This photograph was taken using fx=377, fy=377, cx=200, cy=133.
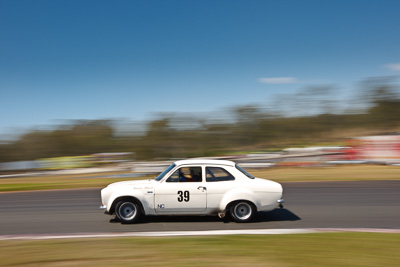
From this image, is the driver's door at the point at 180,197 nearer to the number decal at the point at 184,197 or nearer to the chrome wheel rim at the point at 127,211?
the number decal at the point at 184,197

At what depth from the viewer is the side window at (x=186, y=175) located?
29.1ft

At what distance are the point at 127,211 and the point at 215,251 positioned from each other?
3458mm

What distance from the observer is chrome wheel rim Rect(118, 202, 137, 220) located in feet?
29.2

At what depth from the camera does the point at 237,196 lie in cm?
869

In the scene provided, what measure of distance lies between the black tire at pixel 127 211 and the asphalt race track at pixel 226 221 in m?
0.18

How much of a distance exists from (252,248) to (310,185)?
11428 mm

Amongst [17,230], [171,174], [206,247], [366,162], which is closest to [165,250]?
[206,247]

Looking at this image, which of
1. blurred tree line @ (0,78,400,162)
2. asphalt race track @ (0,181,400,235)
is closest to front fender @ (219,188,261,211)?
asphalt race track @ (0,181,400,235)

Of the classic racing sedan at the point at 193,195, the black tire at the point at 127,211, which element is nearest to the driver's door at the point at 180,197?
the classic racing sedan at the point at 193,195

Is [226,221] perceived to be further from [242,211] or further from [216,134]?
[216,134]

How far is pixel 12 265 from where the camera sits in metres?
5.58

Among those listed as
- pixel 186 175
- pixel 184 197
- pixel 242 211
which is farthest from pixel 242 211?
pixel 186 175

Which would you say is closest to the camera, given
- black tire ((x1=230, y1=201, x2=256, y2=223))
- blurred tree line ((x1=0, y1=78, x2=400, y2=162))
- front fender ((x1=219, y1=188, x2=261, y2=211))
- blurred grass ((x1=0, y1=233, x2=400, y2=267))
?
blurred grass ((x1=0, y1=233, x2=400, y2=267))

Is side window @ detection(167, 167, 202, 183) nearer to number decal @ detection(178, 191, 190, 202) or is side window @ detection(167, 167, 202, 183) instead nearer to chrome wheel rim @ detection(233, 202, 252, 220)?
number decal @ detection(178, 191, 190, 202)
